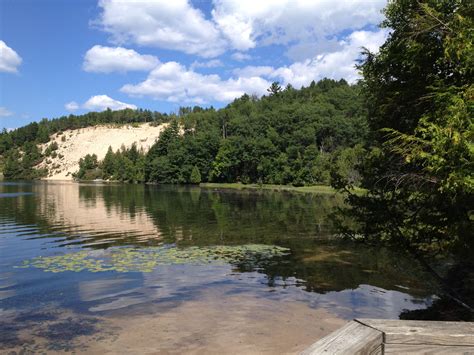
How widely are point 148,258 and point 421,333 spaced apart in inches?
825

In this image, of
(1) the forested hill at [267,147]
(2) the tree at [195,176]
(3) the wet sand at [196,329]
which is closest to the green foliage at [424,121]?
(3) the wet sand at [196,329]

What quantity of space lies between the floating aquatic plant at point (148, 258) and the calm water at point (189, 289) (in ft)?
0.19

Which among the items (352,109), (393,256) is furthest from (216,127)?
(393,256)

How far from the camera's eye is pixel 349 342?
2.52 metres

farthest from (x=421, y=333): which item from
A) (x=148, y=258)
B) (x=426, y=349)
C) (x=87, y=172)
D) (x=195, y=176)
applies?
(x=87, y=172)

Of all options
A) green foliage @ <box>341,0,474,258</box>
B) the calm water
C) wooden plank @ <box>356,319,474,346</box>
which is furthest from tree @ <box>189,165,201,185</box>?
wooden plank @ <box>356,319,474,346</box>

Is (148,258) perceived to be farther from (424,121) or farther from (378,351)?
(378,351)

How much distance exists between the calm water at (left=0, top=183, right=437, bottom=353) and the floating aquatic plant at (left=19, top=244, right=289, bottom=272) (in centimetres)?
6

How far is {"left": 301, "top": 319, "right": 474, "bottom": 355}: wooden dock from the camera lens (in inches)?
99.0

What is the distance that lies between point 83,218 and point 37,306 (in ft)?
92.3

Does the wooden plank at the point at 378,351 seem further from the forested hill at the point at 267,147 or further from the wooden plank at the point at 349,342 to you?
the forested hill at the point at 267,147

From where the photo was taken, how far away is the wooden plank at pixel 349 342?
2445 mm

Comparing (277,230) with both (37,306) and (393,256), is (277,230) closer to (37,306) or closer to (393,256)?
(393,256)

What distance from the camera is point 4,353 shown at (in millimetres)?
10367
